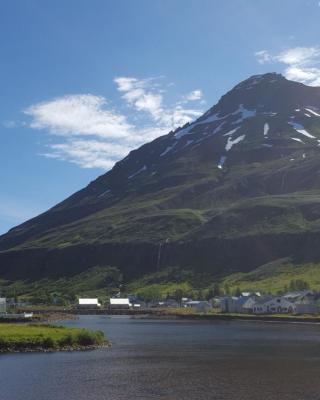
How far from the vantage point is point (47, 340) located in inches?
2884

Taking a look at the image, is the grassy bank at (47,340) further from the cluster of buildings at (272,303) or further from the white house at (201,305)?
the white house at (201,305)

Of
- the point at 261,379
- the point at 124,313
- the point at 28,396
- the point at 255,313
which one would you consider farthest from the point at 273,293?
the point at 28,396

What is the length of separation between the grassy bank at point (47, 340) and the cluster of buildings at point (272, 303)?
83675 mm

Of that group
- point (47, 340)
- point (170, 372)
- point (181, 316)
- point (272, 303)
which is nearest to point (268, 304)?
point (272, 303)

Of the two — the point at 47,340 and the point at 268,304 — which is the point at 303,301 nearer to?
the point at 268,304

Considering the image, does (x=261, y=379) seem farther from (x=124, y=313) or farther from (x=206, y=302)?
(x=124, y=313)

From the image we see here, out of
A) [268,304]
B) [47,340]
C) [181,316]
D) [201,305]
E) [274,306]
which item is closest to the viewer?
[47,340]

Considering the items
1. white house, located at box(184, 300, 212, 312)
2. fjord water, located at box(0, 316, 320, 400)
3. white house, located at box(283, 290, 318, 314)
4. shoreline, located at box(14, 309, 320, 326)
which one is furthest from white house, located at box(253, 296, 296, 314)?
fjord water, located at box(0, 316, 320, 400)

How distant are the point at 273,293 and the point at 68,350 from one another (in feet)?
383

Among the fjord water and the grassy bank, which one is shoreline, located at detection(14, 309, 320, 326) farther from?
the grassy bank

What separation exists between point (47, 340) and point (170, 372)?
20223 millimetres

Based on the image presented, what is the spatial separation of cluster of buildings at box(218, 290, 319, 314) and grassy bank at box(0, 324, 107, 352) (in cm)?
8368

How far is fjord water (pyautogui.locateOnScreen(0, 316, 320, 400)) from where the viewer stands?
48344 mm

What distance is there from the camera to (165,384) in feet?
172
